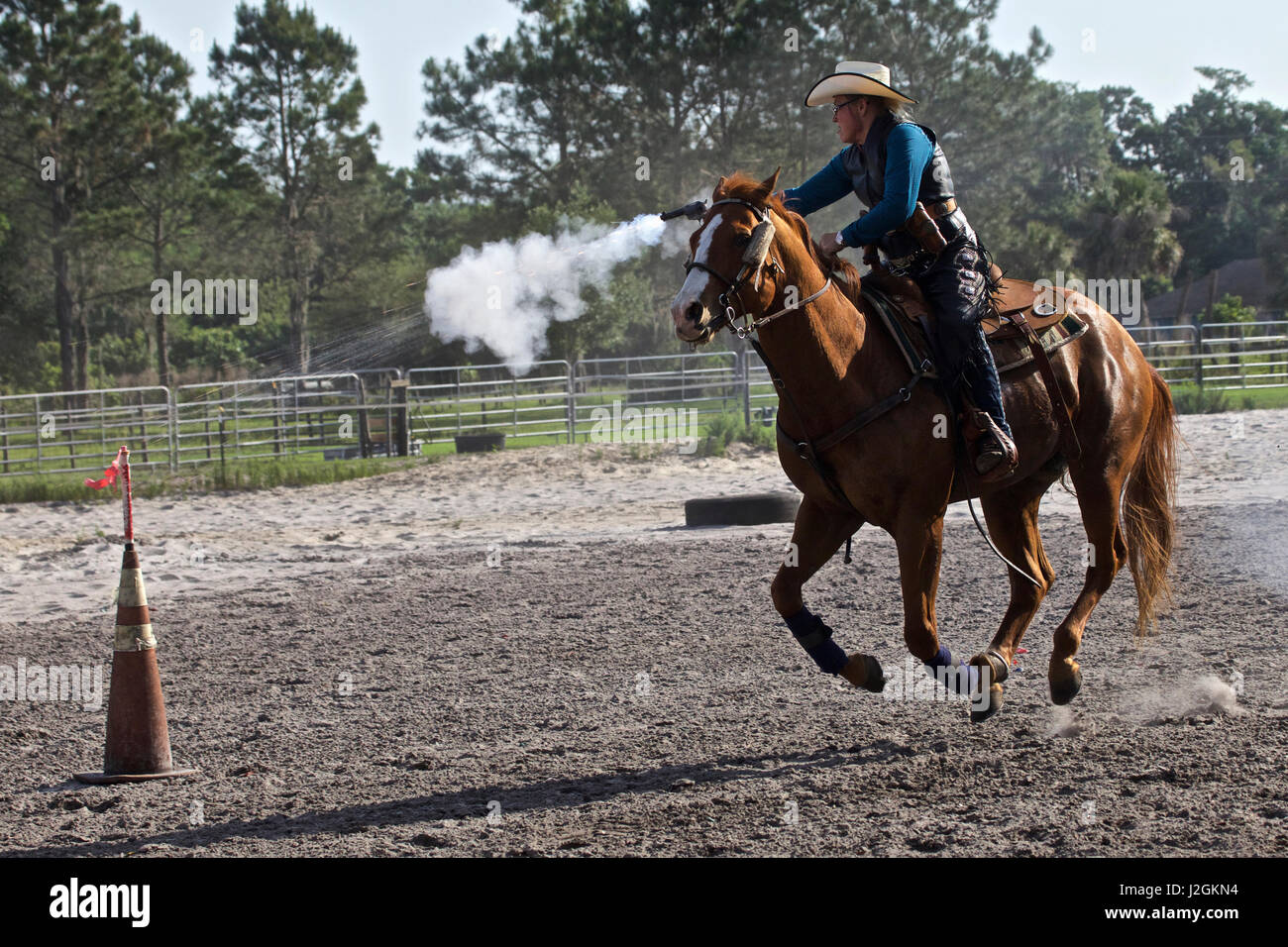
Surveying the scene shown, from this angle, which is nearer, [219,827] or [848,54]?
[219,827]

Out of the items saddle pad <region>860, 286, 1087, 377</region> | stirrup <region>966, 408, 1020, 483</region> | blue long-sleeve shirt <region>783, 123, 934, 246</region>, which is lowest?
stirrup <region>966, 408, 1020, 483</region>

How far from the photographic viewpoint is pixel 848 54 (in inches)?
1481

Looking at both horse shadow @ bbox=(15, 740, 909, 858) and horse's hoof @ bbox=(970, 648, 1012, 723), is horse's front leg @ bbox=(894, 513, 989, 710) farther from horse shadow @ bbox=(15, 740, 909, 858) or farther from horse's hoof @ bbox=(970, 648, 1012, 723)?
horse shadow @ bbox=(15, 740, 909, 858)

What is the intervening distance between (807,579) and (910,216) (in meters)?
1.58

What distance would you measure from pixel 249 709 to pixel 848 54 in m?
35.4

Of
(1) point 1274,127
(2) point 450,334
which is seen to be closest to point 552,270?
(2) point 450,334

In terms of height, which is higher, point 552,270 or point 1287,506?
point 552,270

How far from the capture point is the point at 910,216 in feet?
16.6

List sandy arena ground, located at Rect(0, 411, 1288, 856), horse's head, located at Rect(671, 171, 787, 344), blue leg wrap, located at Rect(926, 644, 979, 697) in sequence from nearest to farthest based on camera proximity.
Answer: sandy arena ground, located at Rect(0, 411, 1288, 856) → horse's head, located at Rect(671, 171, 787, 344) → blue leg wrap, located at Rect(926, 644, 979, 697)

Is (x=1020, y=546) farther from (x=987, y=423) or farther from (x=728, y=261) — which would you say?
(x=728, y=261)

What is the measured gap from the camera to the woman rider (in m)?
5.04

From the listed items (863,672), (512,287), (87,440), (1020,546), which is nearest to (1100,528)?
(1020,546)

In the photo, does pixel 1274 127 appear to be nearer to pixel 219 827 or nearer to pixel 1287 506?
pixel 1287 506

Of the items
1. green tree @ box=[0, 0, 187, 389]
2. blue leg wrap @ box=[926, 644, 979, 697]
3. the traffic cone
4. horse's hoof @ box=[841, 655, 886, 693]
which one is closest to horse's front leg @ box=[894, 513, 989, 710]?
blue leg wrap @ box=[926, 644, 979, 697]
